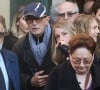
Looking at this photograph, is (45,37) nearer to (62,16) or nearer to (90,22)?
(90,22)

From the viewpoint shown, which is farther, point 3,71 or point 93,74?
point 3,71

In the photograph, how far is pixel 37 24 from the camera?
5484mm

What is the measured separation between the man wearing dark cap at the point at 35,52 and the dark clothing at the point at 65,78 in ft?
1.64

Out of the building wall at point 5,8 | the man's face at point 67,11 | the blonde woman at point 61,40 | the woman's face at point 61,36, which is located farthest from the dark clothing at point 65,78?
the building wall at point 5,8

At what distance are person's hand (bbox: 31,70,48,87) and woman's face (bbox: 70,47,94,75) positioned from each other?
26.8 inches

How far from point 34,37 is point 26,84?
1.68ft

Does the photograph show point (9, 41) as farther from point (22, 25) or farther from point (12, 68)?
point (12, 68)

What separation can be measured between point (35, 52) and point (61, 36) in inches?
15.2

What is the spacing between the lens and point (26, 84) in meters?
5.48

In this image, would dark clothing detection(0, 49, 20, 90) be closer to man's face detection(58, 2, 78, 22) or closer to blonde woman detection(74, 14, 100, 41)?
blonde woman detection(74, 14, 100, 41)

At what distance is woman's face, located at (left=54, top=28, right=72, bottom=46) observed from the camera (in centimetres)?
523

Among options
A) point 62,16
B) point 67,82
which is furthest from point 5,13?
point 67,82

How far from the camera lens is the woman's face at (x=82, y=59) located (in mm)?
4707

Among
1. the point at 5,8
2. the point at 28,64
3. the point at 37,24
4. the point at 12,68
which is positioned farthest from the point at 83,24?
the point at 5,8
